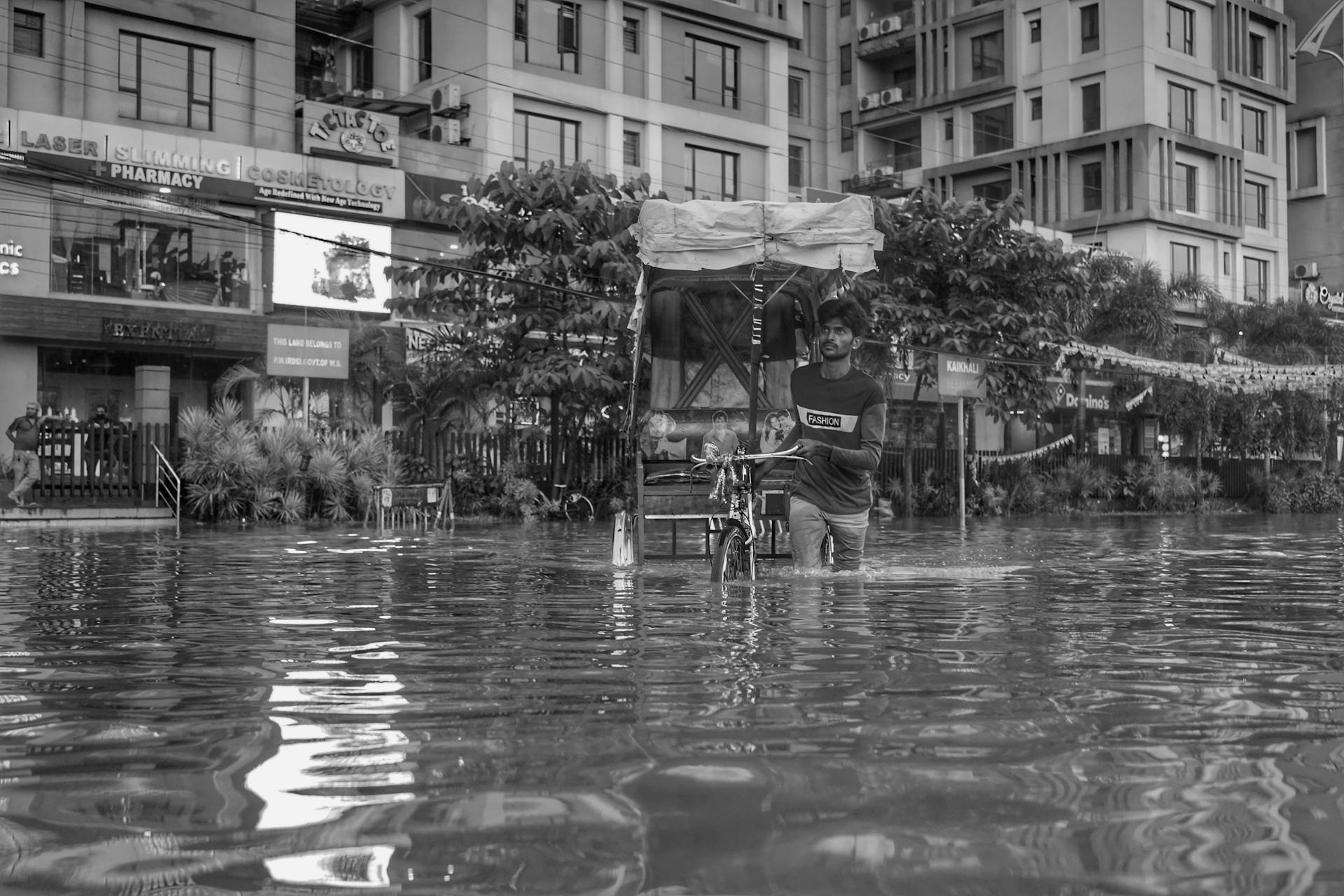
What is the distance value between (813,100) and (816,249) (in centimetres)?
5819

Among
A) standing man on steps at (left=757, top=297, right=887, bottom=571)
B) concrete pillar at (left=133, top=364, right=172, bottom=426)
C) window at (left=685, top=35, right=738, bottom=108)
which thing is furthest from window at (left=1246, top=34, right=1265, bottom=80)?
standing man on steps at (left=757, top=297, right=887, bottom=571)

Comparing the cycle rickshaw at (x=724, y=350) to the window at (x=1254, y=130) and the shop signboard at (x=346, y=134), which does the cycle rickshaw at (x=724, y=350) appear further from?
the window at (x=1254, y=130)

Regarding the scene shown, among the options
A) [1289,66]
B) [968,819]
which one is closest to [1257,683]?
[968,819]

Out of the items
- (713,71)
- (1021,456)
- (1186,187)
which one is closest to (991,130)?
(1186,187)

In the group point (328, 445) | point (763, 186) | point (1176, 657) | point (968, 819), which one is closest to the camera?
point (968, 819)

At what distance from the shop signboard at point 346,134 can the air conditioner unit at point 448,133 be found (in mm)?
3371

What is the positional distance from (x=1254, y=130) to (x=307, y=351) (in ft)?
170

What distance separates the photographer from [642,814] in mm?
3545

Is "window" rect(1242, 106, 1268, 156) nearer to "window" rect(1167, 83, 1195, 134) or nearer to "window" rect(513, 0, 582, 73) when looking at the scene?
"window" rect(1167, 83, 1195, 134)

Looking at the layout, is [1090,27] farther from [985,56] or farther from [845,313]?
[845,313]

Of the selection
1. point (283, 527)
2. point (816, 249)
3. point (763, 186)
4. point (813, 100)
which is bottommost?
point (283, 527)

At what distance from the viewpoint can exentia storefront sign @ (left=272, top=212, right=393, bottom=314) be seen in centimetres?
3897

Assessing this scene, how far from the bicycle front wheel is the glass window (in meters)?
68.3

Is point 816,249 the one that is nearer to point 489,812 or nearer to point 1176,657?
point 1176,657
